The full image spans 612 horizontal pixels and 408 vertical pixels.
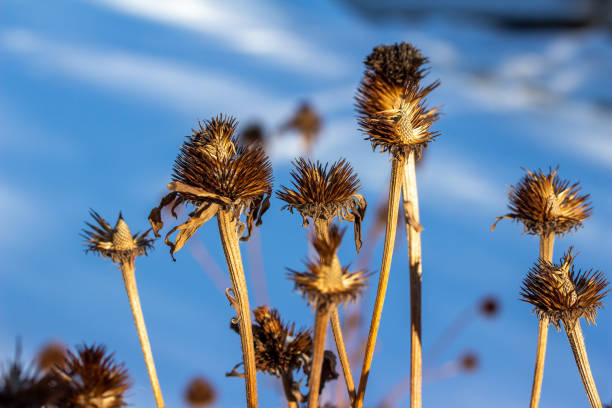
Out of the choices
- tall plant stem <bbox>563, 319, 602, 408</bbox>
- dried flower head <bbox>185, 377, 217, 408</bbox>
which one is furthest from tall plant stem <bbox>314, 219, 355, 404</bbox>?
dried flower head <bbox>185, 377, 217, 408</bbox>

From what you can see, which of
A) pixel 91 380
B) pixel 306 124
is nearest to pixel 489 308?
pixel 306 124

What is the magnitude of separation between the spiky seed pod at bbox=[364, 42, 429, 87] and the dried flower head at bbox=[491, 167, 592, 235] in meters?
0.75

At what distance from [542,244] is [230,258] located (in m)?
1.49

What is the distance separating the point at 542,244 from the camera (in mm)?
3006

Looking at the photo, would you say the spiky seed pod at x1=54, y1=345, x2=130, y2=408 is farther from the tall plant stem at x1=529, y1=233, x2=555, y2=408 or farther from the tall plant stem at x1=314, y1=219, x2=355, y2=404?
the tall plant stem at x1=529, y1=233, x2=555, y2=408

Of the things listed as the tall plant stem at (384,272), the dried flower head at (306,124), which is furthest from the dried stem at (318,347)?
the dried flower head at (306,124)

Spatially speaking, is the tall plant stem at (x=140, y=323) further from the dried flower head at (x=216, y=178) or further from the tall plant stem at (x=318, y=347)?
the tall plant stem at (x=318, y=347)

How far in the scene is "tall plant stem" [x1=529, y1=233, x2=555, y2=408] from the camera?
111 inches

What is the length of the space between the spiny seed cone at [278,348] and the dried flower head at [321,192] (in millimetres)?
482

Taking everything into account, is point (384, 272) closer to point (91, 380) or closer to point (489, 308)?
point (91, 380)

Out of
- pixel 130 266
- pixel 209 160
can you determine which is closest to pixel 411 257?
pixel 209 160

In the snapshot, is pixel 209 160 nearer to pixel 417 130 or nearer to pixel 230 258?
pixel 230 258

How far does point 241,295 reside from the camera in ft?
8.72

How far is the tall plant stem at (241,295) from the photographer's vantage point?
2.53m
